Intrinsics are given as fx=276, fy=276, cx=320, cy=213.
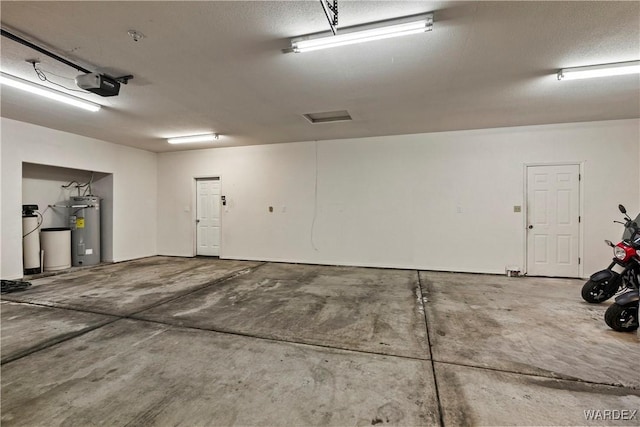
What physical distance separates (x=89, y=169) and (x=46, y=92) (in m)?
2.80

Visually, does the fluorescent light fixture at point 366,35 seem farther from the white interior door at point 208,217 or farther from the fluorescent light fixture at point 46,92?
the white interior door at point 208,217

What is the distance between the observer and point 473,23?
2.22 m

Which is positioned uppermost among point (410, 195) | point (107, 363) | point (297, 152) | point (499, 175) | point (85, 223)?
point (297, 152)

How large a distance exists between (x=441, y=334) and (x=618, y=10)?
2.95 metres

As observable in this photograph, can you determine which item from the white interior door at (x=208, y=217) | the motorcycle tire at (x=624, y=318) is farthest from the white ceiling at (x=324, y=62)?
the motorcycle tire at (x=624, y=318)

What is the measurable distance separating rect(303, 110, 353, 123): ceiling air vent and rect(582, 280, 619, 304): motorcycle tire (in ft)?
13.3

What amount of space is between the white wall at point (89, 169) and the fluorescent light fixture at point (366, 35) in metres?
5.39

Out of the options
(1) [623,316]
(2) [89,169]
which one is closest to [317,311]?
(1) [623,316]

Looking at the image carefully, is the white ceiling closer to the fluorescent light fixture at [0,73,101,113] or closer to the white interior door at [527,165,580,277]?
the fluorescent light fixture at [0,73,101,113]

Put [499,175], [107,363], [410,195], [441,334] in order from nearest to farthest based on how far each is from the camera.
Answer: [107,363]
[441,334]
[499,175]
[410,195]

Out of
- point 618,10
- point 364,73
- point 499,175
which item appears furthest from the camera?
point 499,175

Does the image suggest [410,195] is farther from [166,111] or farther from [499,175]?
[166,111]

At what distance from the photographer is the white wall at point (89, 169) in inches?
181

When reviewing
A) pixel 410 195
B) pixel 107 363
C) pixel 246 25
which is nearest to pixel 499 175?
pixel 410 195
